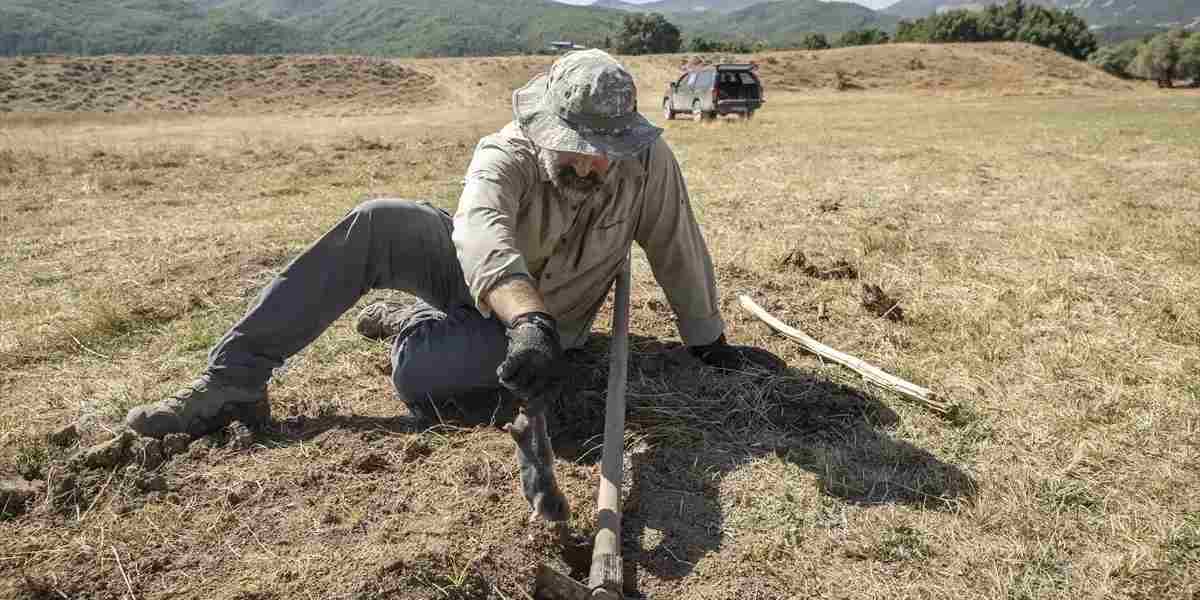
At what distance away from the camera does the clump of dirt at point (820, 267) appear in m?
4.52

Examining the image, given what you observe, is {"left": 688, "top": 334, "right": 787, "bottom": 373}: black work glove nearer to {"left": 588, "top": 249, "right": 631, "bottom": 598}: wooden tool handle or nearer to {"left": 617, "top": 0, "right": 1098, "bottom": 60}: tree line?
{"left": 588, "top": 249, "right": 631, "bottom": 598}: wooden tool handle

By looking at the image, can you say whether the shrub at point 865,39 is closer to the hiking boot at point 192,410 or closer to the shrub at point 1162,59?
the shrub at point 1162,59

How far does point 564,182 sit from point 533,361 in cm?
76

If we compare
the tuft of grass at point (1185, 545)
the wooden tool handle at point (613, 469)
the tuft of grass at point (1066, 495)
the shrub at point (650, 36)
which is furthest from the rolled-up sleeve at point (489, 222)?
the shrub at point (650, 36)

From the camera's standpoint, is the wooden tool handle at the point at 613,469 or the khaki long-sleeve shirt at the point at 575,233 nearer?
the wooden tool handle at the point at 613,469

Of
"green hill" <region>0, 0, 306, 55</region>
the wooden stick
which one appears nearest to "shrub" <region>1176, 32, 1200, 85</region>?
the wooden stick

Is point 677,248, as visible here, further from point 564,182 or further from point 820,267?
→ point 820,267

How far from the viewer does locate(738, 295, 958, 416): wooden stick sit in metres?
Answer: 2.88

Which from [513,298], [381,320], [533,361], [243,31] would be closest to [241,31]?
[243,31]

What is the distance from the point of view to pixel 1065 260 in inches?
185

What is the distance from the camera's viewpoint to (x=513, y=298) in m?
2.15

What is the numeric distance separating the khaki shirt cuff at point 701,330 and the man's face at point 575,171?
824 millimetres

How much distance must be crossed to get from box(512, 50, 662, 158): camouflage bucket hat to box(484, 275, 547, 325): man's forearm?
1.40 ft

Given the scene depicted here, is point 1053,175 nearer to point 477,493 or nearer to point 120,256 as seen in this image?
point 477,493
